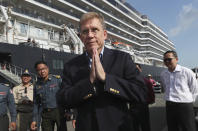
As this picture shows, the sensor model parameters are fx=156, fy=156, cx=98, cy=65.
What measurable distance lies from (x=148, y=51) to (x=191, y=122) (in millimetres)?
40291

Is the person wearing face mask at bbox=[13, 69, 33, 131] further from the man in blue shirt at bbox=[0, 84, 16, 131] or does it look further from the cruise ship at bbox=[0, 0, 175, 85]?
the cruise ship at bbox=[0, 0, 175, 85]

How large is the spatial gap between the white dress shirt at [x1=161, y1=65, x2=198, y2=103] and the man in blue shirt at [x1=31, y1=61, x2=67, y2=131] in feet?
6.78

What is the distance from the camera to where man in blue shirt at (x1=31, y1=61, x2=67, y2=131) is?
287 cm

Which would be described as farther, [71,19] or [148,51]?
[148,51]

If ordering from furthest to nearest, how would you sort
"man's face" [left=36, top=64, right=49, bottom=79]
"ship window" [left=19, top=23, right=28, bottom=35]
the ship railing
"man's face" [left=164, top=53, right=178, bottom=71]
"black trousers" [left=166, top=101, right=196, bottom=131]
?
"ship window" [left=19, top=23, right=28, bottom=35] < the ship railing < "man's face" [left=36, top=64, right=49, bottom=79] < "man's face" [left=164, top=53, right=178, bottom=71] < "black trousers" [left=166, top=101, right=196, bottom=131]

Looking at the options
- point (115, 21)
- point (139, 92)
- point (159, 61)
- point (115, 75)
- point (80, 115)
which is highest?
point (115, 21)

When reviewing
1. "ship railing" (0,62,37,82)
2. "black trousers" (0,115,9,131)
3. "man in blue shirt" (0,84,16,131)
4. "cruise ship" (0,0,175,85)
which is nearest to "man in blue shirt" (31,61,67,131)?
"man in blue shirt" (0,84,16,131)

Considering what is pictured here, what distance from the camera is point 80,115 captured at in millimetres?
1079

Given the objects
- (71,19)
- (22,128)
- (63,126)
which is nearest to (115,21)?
(71,19)

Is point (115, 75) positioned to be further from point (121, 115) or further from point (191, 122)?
point (191, 122)

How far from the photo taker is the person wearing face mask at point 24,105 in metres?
3.81

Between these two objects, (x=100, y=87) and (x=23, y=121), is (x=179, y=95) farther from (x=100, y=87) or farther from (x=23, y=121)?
(x=23, y=121)

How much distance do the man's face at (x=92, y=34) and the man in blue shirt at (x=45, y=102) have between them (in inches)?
83.2

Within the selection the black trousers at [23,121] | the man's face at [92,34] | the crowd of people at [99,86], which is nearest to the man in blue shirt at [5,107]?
the black trousers at [23,121]
